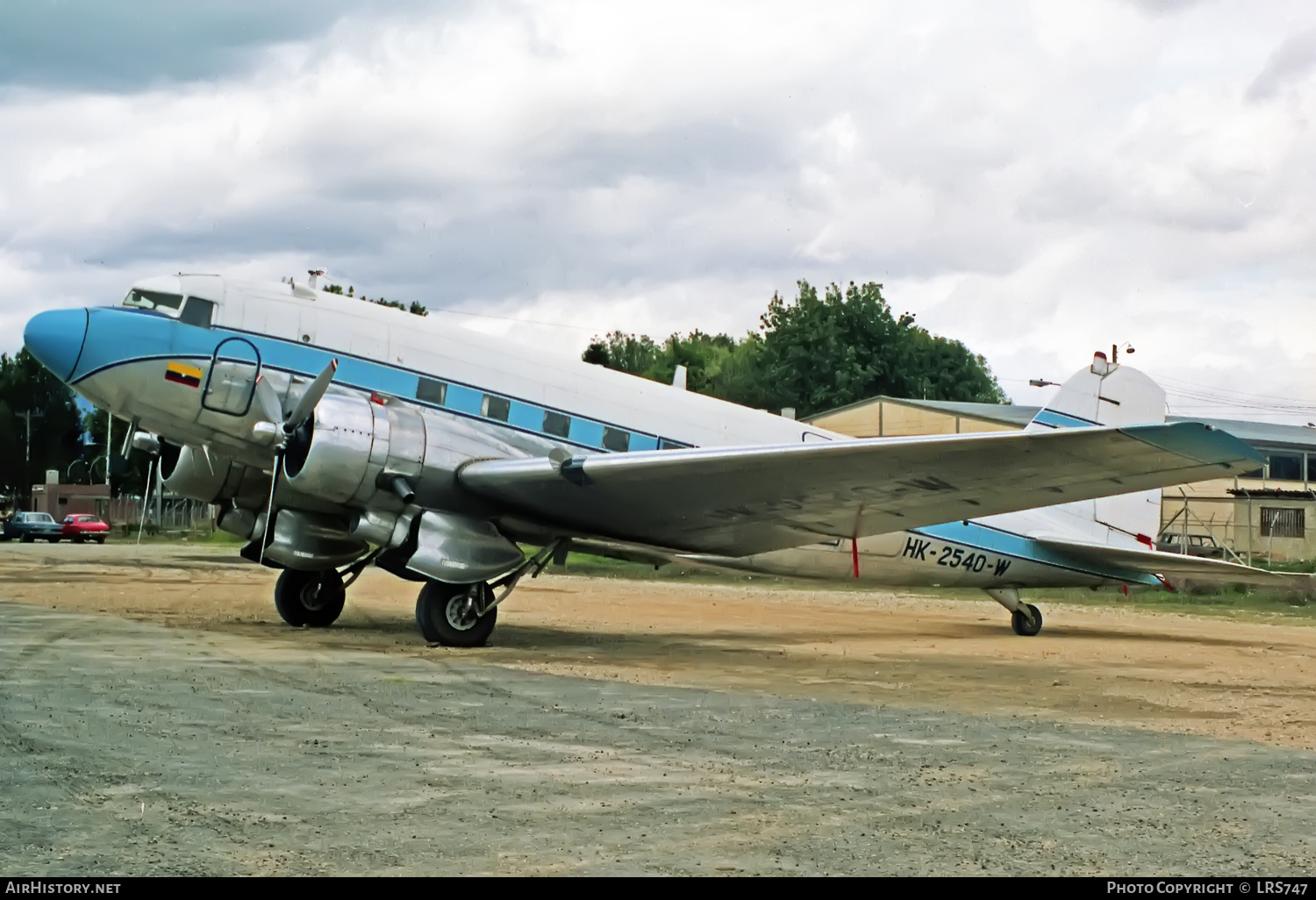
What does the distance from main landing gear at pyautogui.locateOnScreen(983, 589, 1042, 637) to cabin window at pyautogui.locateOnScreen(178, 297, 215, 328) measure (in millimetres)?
10939

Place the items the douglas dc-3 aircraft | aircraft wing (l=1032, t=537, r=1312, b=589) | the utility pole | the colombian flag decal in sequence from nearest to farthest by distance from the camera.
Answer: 1. the douglas dc-3 aircraft
2. the colombian flag decal
3. aircraft wing (l=1032, t=537, r=1312, b=589)
4. the utility pole

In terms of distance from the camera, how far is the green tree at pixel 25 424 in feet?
253

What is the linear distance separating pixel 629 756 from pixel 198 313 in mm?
8976

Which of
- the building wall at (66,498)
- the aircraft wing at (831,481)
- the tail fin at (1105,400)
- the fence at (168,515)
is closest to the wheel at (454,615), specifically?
the aircraft wing at (831,481)

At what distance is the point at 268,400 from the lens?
13.9 metres

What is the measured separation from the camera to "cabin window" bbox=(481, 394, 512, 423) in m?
14.9

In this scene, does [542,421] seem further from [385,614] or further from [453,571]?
[385,614]

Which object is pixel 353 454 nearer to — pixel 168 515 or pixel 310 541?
pixel 310 541

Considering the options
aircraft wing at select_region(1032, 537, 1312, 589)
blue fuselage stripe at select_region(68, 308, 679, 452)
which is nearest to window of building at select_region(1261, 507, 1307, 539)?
aircraft wing at select_region(1032, 537, 1312, 589)

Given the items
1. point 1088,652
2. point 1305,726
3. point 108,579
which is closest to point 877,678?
point 1305,726

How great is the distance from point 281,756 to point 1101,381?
1318 cm

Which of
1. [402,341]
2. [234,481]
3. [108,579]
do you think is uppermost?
[402,341]

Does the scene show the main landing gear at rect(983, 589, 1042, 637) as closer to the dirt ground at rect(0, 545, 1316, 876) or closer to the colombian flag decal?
the dirt ground at rect(0, 545, 1316, 876)

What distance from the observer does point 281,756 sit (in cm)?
698
